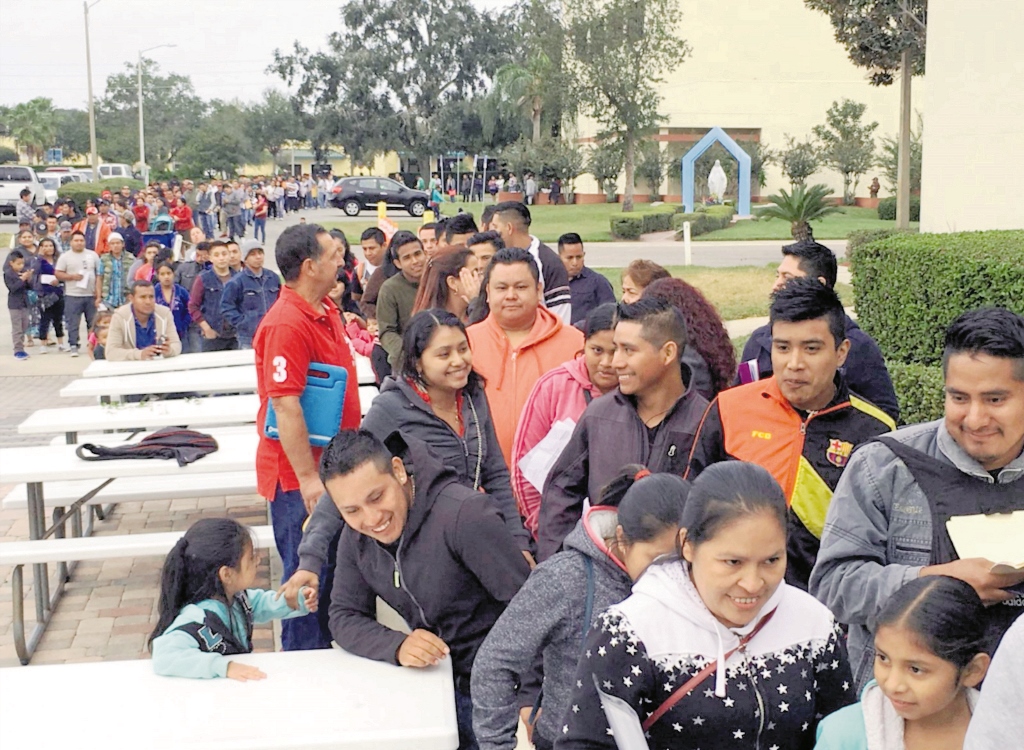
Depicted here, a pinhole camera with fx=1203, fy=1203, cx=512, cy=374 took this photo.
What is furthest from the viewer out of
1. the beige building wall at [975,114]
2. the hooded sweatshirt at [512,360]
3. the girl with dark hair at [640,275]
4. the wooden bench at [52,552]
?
the beige building wall at [975,114]

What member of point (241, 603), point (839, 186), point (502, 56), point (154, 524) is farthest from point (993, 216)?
point (502, 56)

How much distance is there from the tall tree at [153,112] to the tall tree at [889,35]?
7966cm

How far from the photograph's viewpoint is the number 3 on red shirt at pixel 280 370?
194 inches

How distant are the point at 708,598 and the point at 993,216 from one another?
40.6 ft

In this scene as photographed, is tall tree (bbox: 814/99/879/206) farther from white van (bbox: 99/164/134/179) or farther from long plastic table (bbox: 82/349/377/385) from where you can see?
white van (bbox: 99/164/134/179)

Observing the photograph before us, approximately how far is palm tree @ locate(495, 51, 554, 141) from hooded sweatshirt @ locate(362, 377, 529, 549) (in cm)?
4891

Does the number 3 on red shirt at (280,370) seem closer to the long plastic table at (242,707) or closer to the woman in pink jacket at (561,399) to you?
the woman in pink jacket at (561,399)

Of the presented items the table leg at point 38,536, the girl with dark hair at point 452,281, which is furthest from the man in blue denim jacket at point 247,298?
the girl with dark hair at point 452,281

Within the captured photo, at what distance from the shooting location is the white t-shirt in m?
16.3

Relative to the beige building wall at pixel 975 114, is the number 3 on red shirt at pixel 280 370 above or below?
below

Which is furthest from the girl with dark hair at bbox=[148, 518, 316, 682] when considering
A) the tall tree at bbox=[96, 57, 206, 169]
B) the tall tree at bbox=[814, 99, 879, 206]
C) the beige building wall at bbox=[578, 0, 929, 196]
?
the tall tree at bbox=[96, 57, 206, 169]

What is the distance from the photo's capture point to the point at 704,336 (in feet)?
15.9

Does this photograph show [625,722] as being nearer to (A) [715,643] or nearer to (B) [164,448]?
(A) [715,643]

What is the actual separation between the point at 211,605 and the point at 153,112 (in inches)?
4717
